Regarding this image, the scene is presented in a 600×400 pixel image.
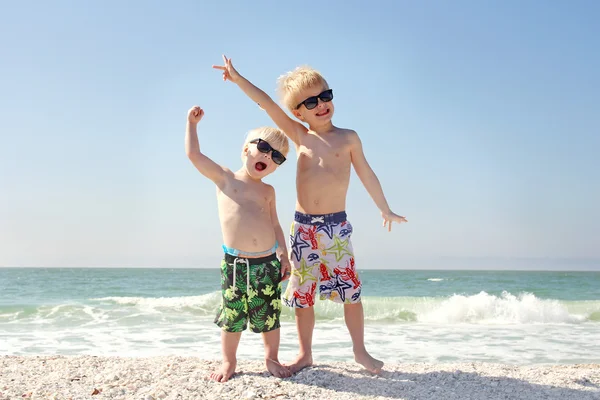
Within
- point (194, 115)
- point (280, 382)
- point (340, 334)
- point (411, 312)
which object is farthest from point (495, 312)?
point (194, 115)

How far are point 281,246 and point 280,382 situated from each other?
90cm

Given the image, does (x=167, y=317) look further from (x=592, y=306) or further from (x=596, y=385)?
(x=592, y=306)

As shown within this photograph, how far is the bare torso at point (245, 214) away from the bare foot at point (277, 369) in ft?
2.57

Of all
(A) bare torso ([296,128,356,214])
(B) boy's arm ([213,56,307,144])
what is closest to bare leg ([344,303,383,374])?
(A) bare torso ([296,128,356,214])

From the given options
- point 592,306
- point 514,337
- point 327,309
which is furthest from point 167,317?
point 592,306

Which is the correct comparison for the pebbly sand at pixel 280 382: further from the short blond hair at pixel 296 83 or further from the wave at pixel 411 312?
the wave at pixel 411 312

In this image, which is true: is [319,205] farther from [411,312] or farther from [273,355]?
[411,312]

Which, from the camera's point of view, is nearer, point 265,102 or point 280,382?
point 280,382

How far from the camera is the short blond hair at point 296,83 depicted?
3809 mm

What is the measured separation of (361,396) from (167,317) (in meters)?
7.79

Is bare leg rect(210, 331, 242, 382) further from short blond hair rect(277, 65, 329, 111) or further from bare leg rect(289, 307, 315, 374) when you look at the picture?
short blond hair rect(277, 65, 329, 111)

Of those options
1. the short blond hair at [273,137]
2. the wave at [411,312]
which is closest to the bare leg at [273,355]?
the short blond hair at [273,137]

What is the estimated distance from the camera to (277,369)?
3564mm

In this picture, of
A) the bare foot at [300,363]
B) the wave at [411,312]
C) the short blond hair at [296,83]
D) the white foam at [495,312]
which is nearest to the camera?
the bare foot at [300,363]
